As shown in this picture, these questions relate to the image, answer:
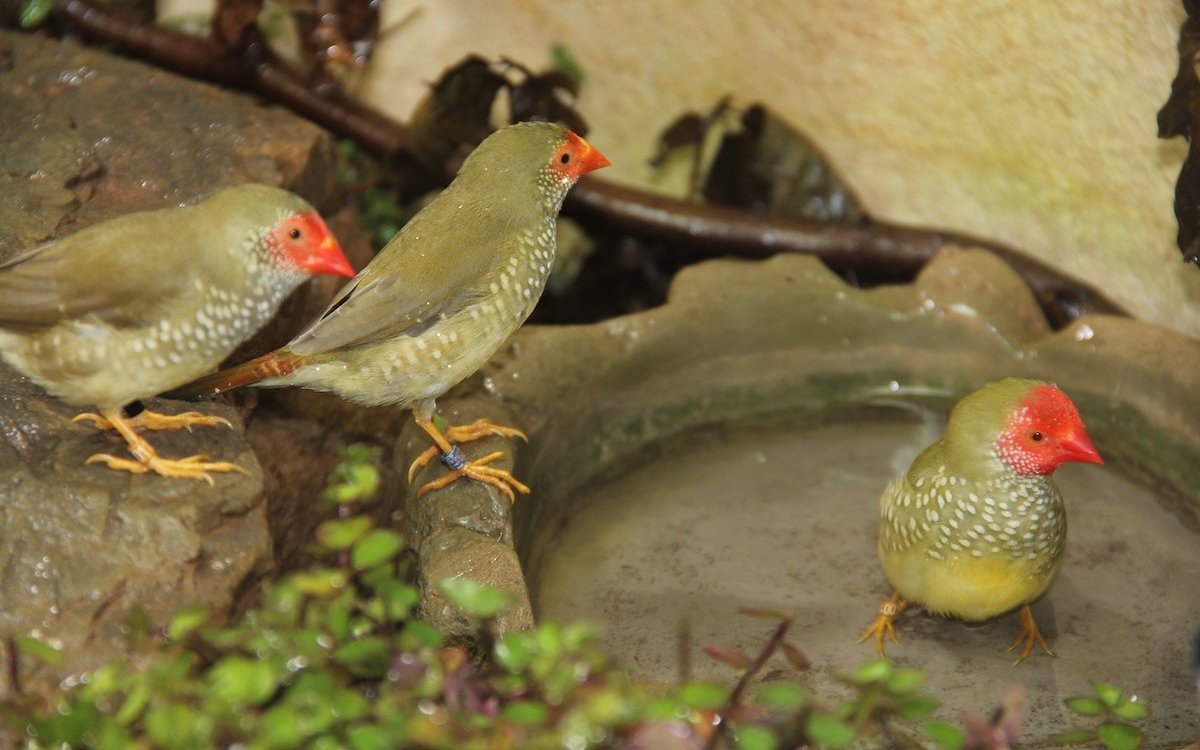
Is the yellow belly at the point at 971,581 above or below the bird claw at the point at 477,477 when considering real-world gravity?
below

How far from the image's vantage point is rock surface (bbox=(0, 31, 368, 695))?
291cm

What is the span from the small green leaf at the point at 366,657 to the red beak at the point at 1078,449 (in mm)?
1772

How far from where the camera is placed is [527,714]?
222cm

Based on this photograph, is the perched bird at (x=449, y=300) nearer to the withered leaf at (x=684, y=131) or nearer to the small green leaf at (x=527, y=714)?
the small green leaf at (x=527, y=714)

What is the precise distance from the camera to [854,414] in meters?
4.49

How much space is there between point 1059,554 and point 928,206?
2231 millimetres

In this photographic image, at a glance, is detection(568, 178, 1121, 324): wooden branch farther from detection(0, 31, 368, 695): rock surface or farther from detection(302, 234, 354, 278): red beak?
detection(302, 234, 354, 278): red beak

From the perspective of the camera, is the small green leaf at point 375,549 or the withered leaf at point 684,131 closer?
the small green leaf at point 375,549

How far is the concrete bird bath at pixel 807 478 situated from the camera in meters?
3.51

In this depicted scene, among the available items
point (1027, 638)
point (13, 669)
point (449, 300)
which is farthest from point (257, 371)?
point (1027, 638)

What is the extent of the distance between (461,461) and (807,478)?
1.26m

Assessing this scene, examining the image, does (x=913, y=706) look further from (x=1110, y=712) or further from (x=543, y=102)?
(x=543, y=102)

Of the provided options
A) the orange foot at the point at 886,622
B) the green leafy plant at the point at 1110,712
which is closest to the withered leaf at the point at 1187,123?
the orange foot at the point at 886,622

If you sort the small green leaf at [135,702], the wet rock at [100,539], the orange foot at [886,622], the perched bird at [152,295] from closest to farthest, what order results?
the small green leaf at [135,702], the wet rock at [100,539], the perched bird at [152,295], the orange foot at [886,622]
